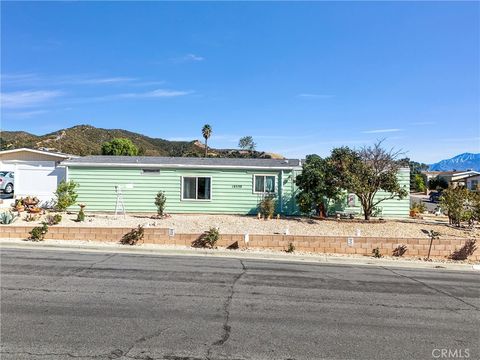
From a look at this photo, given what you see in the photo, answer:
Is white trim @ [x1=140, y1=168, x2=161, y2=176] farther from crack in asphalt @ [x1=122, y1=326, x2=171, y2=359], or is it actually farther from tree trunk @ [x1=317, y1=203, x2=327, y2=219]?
crack in asphalt @ [x1=122, y1=326, x2=171, y2=359]

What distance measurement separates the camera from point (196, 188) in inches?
896

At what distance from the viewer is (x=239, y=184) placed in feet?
74.0

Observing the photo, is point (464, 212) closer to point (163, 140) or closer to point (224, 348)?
point (224, 348)

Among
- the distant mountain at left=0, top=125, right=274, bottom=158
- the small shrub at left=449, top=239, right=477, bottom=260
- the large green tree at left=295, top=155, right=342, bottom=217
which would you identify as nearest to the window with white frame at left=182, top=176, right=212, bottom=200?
the large green tree at left=295, top=155, right=342, bottom=217

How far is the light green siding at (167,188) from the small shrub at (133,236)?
7.17m

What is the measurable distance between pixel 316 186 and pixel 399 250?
5936 mm

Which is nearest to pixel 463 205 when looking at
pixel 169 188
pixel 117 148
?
pixel 169 188

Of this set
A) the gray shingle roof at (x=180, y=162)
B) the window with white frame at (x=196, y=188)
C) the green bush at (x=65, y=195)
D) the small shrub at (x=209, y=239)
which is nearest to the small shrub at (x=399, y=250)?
the small shrub at (x=209, y=239)

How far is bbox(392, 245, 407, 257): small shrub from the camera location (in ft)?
50.1

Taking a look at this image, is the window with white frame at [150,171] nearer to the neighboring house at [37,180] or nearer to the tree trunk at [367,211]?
the neighboring house at [37,180]

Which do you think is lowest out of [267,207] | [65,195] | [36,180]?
[267,207]

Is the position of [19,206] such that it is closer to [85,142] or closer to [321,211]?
[321,211]

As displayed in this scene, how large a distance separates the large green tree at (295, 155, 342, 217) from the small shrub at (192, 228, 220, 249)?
683 centimetres

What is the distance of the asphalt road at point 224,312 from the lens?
5500mm
